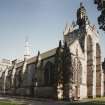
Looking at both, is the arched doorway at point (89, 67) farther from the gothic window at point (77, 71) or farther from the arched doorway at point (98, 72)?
the gothic window at point (77, 71)

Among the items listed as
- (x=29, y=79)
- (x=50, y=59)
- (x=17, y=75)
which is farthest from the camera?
(x=17, y=75)

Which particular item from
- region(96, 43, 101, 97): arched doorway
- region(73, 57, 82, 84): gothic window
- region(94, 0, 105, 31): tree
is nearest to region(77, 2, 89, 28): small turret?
region(96, 43, 101, 97): arched doorway

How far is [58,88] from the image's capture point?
4269 centimetres

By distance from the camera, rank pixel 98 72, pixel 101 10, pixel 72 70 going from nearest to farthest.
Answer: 1. pixel 101 10
2. pixel 72 70
3. pixel 98 72

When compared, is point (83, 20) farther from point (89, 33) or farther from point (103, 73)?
point (103, 73)

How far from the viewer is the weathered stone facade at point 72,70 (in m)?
43.7

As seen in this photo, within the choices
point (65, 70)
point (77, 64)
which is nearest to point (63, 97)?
point (65, 70)

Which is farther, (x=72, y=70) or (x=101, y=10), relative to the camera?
(x=72, y=70)

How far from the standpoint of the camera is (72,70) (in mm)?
44094

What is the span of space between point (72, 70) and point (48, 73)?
315 inches

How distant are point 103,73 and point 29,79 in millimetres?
18975

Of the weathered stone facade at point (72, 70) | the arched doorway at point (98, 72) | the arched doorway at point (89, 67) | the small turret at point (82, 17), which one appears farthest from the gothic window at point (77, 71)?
the small turret at point (82, 17)

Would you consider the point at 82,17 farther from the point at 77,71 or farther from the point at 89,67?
the point at 77,71

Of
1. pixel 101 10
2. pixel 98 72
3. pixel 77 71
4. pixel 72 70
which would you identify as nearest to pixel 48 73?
pixel 77 71
